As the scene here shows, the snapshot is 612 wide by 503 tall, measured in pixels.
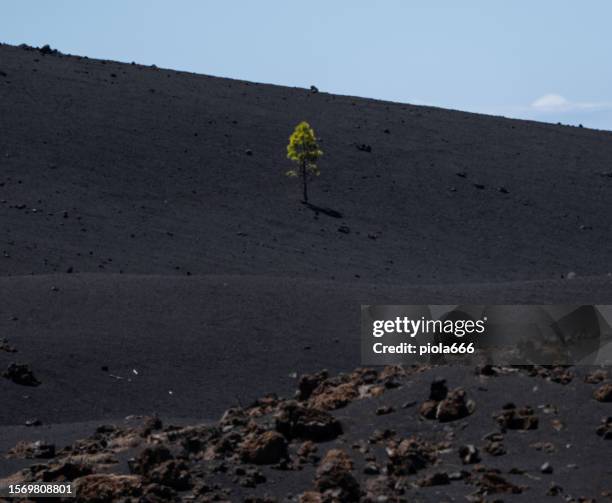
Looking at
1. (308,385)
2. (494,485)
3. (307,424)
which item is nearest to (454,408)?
(307,424)

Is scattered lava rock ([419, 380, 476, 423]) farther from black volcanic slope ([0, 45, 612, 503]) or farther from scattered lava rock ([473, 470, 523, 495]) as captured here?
scattered lava rock ([473, 470, 523, 495])

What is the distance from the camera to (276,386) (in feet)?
64.9

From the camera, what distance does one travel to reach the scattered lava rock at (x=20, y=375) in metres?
18.6

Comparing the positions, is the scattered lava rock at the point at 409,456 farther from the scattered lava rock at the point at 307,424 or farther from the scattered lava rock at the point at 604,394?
the scattered lava rock at the point at 604,394

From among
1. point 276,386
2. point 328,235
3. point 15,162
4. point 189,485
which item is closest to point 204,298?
point 276,386

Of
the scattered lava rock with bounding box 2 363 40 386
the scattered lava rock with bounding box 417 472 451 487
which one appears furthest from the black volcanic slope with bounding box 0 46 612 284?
the scattered lava rock with bounding box 417 472 451 487

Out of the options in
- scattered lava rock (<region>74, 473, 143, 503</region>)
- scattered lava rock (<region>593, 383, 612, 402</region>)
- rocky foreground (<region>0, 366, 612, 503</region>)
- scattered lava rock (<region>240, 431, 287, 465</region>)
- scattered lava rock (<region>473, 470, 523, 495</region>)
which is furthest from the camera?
scattered lava rock (<region>593, 383, 612, 402</region>)

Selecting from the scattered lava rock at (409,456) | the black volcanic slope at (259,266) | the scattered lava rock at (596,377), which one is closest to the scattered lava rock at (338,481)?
the black volcanic slope at (259,266)

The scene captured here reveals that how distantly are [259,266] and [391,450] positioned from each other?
2420 centimetres

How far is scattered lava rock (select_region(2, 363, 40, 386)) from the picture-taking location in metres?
18.6

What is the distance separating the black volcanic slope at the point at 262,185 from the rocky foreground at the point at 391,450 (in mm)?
18944

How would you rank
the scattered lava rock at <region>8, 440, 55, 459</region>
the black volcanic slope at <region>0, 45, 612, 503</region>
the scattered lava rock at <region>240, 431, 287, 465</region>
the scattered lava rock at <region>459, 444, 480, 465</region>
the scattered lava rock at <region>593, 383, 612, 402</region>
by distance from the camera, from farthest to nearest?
the scattered lava rock at <region>8, 440, 55, 459</region>, the scattered lava rock at <region>593, 383, 612, 402</region>, the black volcanic slope at <region>0, 45, 612, 503</region>, the scattered lava rock at <region>240, 431, 287, 465</region>, the scattered lava rock at <region>459, 444, 480, 465</region>

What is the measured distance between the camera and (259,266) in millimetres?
35312

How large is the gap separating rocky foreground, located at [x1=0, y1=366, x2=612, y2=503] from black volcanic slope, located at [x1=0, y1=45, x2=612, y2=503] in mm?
33
